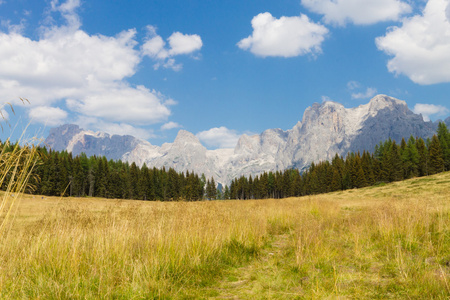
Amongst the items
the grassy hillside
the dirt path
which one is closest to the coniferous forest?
the grassy hillside

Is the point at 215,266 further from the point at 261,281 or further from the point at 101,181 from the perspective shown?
the point at 101,181

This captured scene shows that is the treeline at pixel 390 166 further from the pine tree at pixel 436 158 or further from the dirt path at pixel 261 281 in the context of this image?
the dirt path at pixel 261 281

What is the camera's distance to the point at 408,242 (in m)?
5.34

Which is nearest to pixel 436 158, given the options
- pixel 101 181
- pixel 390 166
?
pixel 390 166

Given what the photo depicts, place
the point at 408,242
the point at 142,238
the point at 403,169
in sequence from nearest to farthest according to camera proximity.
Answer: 1. the point at 142,238
2. the point at 408,242
3. the point at 403,169


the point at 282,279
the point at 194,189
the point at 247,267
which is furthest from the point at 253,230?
the point at 194,189

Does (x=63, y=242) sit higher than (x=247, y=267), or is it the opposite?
(x=63, y=242)

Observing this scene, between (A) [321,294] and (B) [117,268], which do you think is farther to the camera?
(B) [117,268]

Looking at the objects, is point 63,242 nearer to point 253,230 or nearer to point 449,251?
point 253,230

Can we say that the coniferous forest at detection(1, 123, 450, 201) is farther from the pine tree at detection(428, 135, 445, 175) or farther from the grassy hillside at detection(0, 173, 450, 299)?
the grassy hillside at detection(0, 173, 450, 299)

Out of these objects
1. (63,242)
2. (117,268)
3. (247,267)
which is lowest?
(247,267)

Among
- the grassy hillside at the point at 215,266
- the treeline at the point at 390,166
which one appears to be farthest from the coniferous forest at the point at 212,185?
the grassy hillside at the point at 215,266

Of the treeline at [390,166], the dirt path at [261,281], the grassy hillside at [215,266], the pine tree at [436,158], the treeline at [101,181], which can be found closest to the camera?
the grassy hillside at [215,266]

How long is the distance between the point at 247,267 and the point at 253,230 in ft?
6.17
